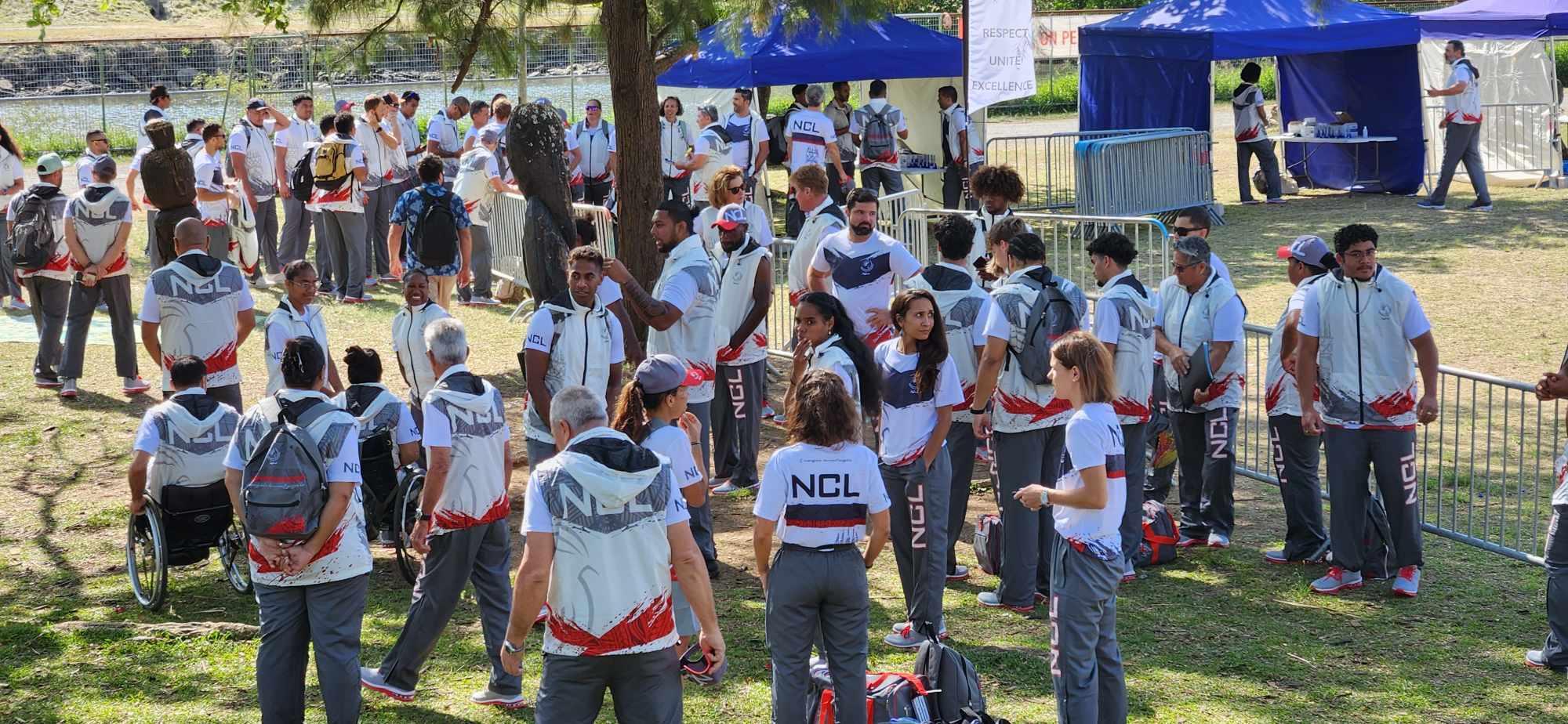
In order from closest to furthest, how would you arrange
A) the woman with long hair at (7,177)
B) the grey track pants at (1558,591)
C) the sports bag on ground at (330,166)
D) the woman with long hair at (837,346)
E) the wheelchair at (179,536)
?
the grey track pants at (1558,591) → the woman with long hair at (837,346) → the wheelchair at (179,536) → the woman with long hair at (7,177) → the sports bag on ground at (330,166)

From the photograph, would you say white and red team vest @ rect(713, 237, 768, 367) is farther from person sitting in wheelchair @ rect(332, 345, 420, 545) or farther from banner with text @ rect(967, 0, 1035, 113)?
banner with text @ rect(967, 0, 1035, 113)

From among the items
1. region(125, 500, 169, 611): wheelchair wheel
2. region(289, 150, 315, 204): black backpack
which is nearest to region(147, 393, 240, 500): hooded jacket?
region(125, 500, 169, 611): wheelchair wheel

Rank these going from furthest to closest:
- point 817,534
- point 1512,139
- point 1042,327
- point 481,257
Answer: point 1512,139 → point 481,257 → point 1042,327 → point 817,534

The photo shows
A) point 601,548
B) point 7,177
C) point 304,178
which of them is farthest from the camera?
point 304,178

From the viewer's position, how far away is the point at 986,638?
22.0 feet

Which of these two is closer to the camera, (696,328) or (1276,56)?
(696,328)

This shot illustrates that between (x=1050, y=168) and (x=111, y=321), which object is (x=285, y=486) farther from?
(x=1050, y=168)

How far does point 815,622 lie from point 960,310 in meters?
2.46

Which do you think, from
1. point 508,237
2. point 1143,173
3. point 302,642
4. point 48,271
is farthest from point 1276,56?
point 302,642

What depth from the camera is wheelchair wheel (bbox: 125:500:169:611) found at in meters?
7.00

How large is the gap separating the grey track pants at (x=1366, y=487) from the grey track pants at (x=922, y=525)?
2.03 meters

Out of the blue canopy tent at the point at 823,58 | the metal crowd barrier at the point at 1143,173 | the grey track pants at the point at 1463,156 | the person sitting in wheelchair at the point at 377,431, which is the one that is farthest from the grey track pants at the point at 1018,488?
the grey track pants at the point at 1463,156

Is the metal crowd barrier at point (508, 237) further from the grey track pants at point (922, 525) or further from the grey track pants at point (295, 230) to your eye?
the grey track pants at point (922, 525)

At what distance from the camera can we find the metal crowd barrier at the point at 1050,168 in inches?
746
